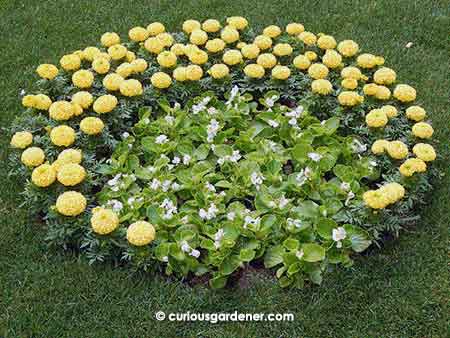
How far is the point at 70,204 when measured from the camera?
3.29 meters

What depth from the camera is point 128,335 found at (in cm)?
310

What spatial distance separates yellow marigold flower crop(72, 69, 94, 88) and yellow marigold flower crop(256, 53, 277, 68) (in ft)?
3.55

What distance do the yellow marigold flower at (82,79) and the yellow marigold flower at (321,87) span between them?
1364 mm

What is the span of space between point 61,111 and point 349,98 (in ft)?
5.53

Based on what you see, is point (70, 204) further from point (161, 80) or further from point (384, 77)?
point (384, 77)

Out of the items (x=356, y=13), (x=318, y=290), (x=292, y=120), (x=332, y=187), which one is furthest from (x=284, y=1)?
(x=318, y=290)

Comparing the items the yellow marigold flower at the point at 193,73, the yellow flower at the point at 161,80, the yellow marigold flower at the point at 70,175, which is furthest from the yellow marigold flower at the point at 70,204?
the yellow marigold flower at the point at 193,73

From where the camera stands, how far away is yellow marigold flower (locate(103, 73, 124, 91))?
4.05 metres

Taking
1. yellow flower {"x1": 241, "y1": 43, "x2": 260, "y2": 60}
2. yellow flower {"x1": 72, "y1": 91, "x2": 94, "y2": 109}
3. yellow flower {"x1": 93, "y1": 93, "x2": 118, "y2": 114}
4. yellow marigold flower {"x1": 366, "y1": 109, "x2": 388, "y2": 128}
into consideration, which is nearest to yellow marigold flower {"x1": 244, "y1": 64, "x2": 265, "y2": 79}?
yellow flower {"x1": 241, "y1": 43, "x2": 260, "y2": 60}

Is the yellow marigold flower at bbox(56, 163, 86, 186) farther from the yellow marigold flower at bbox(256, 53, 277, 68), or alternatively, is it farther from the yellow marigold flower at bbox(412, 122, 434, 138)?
the yellow marigold flower at bbox(412, 122, 434, 138)

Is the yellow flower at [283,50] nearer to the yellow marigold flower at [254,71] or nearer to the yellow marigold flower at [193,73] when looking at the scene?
the yellow marigold flower at [254,71]

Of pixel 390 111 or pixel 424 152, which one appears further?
pixel 390 111

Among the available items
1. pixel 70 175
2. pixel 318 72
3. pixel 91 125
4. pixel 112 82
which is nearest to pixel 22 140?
pixel 91 125

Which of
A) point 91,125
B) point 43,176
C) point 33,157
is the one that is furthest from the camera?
point 91,125
